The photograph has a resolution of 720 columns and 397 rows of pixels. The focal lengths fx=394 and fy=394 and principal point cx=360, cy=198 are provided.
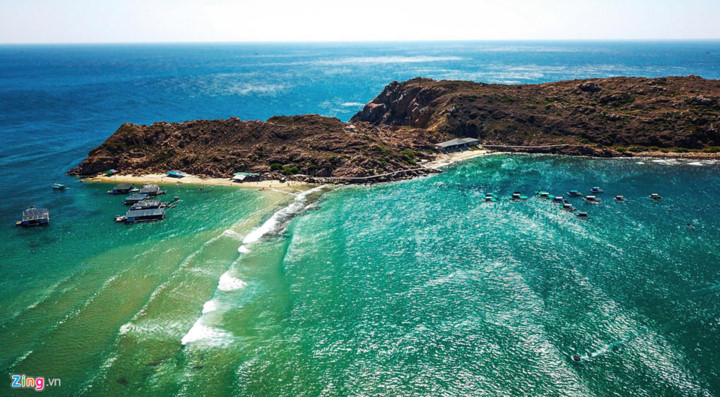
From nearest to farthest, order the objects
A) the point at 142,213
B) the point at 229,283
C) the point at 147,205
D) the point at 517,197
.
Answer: the point at 229,283
the point at 142,213
the point at 147,205
the point at 517,197

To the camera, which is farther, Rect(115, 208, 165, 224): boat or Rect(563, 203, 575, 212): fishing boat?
Rect(563, 203, 575, 212): fishing boat

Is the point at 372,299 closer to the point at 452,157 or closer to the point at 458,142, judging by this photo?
the point at 452,157

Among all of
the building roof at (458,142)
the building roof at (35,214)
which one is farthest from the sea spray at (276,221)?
the building roof at (458,142)

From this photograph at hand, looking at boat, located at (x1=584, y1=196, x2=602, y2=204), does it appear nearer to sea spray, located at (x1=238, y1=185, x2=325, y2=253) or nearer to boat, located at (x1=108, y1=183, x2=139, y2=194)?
sea spray, located at (x1=238, y1=185, x2=325, y2=253)

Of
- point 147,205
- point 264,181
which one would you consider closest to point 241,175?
point 264,181

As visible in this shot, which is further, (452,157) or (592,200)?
(452,157)

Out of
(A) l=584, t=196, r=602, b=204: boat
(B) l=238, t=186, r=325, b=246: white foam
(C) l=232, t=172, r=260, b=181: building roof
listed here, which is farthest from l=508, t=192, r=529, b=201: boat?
(C) l=232, t=172, r=260, b=181: building roof

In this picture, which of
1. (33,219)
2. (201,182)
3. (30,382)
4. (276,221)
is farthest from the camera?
(201,182)

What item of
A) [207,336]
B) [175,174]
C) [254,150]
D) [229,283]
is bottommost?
[207,336]
